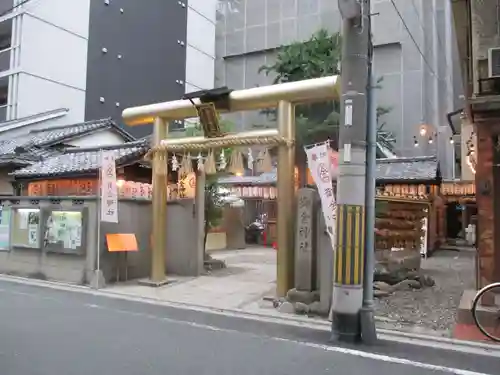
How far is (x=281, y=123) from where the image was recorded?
10766mm

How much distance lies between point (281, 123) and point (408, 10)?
99.7 ft

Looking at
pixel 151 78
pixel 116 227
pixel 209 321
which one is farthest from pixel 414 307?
pixel 151 78

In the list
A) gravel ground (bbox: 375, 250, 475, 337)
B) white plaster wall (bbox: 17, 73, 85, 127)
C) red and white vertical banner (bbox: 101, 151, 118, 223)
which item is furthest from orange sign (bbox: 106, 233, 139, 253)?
white plaster wall (bbox: 17, 73, 85, 127)

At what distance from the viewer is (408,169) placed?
73.3ft

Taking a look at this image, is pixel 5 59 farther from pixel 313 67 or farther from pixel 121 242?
pixel 121 242

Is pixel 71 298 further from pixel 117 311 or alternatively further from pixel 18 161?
pixel 18 161

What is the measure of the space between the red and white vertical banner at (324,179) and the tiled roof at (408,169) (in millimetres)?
12808

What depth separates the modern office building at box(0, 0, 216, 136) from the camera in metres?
26.0

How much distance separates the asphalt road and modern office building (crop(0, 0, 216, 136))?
20.6 m

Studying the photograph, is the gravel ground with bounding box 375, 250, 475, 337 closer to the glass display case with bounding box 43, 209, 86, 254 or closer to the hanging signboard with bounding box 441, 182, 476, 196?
the glass display case with bounding box 43, 209, 86, 254

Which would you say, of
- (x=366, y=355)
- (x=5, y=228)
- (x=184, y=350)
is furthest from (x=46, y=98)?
(x=366, y=355)

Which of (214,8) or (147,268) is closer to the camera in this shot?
(147,268)

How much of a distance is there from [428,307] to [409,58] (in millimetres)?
30642

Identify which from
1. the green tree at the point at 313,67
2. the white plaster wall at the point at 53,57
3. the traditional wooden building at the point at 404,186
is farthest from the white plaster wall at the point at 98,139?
the green tree at the point at 313,67
